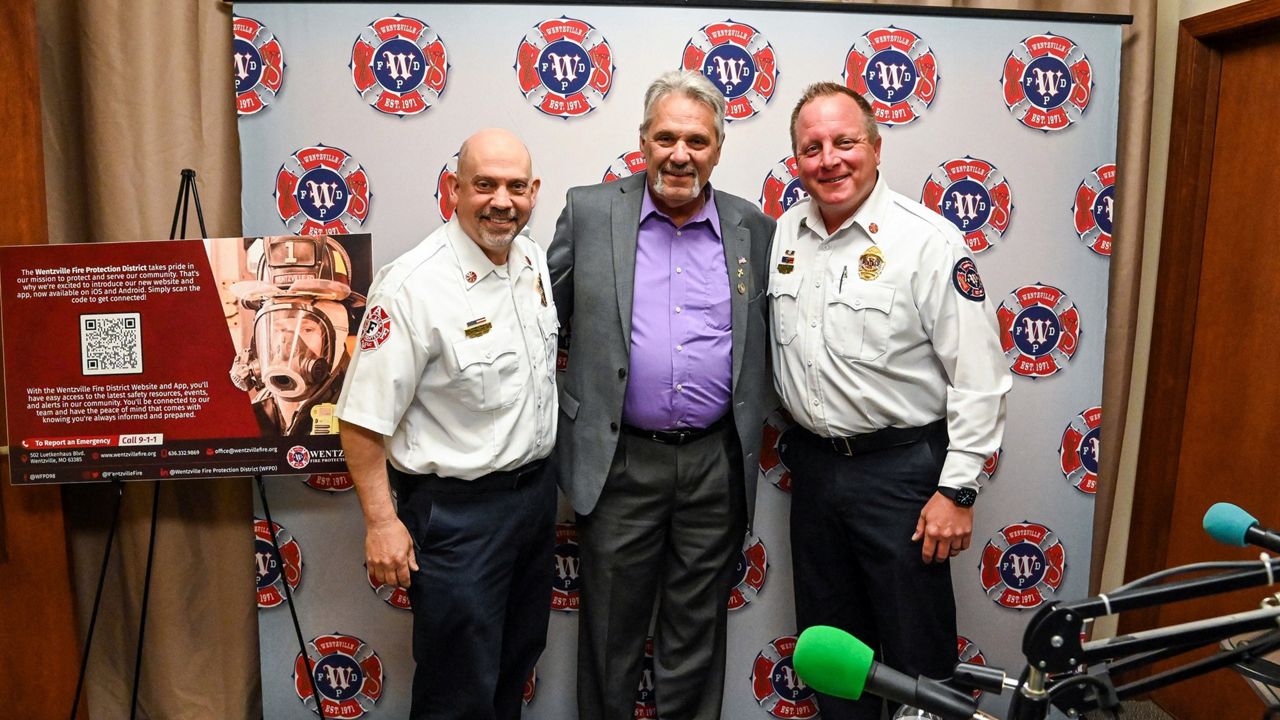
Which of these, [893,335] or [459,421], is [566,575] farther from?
[893,335]

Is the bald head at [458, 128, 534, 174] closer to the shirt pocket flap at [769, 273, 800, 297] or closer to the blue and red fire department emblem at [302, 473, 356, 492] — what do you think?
the shirt pocket flap at [769, 273, 800, 297]

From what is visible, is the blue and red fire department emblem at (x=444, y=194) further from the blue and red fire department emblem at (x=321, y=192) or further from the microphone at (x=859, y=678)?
the microphone at (x=859, y=678)

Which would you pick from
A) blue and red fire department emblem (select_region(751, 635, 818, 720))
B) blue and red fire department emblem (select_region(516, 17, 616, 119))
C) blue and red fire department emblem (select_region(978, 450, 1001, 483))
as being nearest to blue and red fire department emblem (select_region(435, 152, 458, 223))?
blue and red fire department emblem (select_region(516, 17, 616, 119))

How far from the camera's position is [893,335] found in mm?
2074

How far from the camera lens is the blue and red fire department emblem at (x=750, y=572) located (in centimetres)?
255

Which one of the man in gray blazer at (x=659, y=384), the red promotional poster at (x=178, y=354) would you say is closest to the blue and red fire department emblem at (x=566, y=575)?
the man in gray blazer at (x=659, y=384)

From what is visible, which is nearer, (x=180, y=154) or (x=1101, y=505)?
(x=180, y=154)

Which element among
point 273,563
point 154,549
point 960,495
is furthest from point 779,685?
point 154,549

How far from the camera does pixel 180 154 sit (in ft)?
8.09

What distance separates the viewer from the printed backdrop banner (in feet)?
7.68

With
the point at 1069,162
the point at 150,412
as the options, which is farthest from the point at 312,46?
the point at 1069,162

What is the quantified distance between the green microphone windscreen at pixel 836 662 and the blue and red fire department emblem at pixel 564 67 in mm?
1820

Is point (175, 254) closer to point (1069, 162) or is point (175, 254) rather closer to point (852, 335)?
point (852, 335)

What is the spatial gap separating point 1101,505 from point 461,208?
7.18 ft
